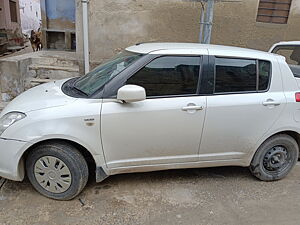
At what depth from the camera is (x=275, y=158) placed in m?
3.22

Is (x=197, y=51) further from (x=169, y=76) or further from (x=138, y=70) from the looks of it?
(x=138, y=70)

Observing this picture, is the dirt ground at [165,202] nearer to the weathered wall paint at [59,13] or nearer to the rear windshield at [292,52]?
the rear windshield at [292,52]

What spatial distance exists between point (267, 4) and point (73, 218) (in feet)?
21.0

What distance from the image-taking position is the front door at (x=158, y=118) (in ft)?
8.57

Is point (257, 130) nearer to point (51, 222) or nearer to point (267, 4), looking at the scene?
point (51, 222)

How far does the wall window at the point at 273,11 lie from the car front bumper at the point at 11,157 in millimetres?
6012

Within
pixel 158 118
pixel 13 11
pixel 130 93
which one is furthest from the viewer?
pixel 13 11

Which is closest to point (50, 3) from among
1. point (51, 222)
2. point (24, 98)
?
point (24, 98)

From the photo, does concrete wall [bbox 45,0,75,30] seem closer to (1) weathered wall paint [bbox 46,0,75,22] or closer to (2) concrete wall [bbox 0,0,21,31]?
(1) weathered wall paint [bbox 46,0,75,22]

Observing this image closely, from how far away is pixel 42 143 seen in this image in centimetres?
258

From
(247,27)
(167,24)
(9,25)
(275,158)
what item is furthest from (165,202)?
(9,25)

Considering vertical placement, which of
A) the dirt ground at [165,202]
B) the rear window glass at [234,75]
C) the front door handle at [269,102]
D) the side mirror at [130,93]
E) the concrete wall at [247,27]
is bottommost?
the dirt ground at [165,202]

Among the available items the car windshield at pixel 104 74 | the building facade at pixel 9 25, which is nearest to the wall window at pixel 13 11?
the building facade at pixel 9 25

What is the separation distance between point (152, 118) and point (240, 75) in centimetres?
116
